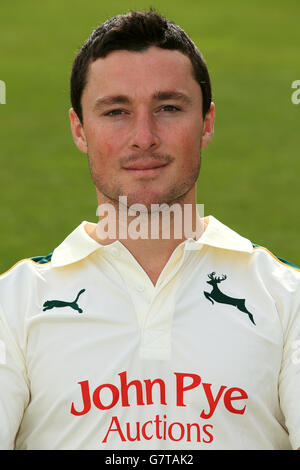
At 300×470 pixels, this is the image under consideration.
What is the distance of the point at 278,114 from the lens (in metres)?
12.7

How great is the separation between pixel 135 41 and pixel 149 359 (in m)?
0.99

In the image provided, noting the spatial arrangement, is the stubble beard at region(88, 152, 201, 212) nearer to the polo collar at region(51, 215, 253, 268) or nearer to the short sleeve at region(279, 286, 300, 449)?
the polo collar at region(51, 215, 253, 268)

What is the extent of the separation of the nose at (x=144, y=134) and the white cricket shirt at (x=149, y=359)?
37 cm

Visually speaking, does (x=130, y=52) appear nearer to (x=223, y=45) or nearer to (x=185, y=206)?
(x=185, y=206)

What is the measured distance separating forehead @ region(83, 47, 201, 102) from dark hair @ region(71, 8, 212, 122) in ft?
0.08

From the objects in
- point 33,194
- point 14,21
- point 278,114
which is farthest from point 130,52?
point 14,21

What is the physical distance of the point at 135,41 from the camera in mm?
2945

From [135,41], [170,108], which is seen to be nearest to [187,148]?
[170,108]

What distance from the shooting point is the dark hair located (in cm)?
295

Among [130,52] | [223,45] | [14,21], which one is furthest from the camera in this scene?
[14,21]
